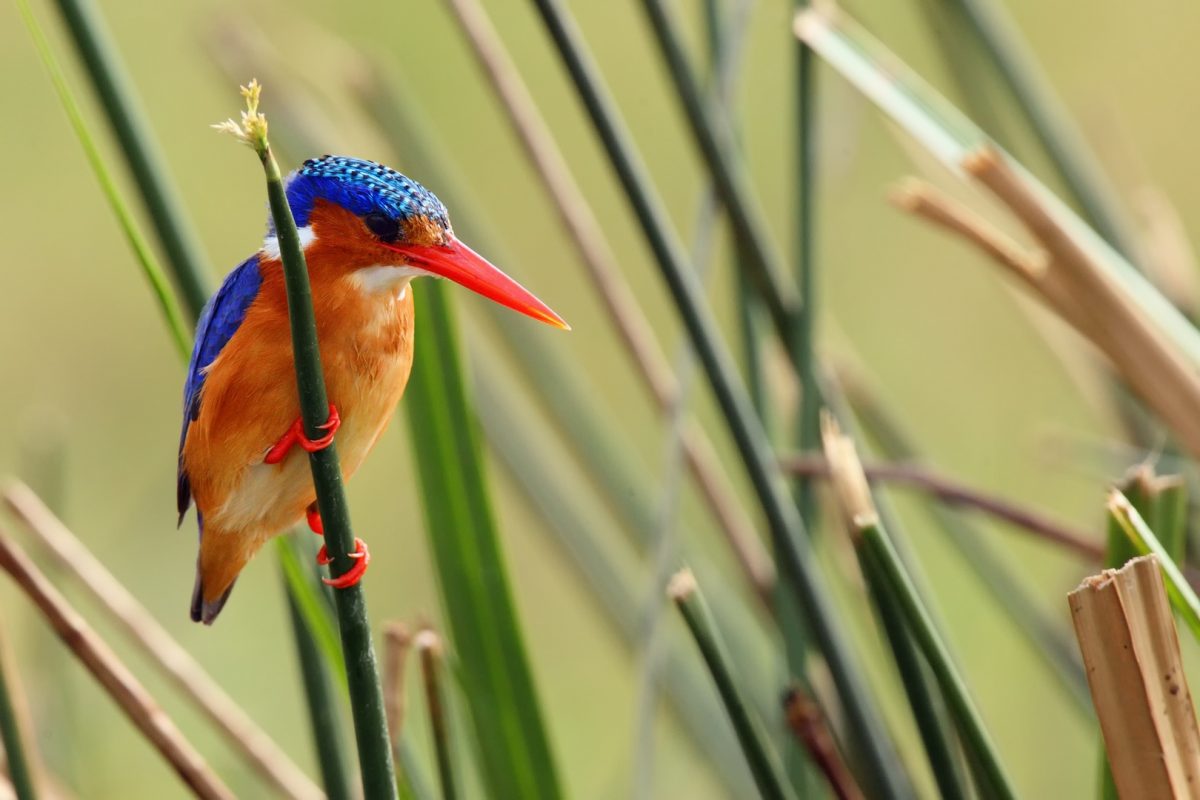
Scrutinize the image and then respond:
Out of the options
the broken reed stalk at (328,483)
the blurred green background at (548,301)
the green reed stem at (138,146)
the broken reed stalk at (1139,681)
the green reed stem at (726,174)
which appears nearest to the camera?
the broken reed stalk at (328,483)

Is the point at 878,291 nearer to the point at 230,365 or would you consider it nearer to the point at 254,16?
the point at 254,16

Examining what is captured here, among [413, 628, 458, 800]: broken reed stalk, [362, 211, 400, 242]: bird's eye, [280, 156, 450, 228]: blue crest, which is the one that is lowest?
[413, 628, 458, 800]: broken reed stalk

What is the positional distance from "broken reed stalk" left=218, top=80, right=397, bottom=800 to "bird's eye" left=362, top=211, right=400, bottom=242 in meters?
0.10

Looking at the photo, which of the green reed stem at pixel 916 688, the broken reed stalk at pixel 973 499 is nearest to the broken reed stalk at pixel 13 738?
the green reed stem at pixel 916 688

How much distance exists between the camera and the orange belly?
2.55 feet

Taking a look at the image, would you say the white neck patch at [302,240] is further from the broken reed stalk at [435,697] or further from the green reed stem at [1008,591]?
the green reed stem at [1008,591]

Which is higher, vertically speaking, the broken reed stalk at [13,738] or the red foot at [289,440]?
the red foot at [289,440]

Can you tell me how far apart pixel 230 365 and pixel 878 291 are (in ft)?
9.17

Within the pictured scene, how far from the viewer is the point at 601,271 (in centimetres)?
128

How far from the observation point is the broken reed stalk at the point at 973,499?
1.16 meters

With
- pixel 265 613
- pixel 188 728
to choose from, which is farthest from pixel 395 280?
pixel 265 613

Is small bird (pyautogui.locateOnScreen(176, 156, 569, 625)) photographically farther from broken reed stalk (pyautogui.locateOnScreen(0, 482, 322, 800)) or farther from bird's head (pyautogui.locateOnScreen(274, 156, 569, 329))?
broken reed stalk (pyautogui.locateOnScreen(0, 482, 322, 800))

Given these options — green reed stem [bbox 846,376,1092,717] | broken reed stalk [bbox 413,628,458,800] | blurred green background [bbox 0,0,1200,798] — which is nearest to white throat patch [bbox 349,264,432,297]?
broken reed stalk [bbox 413,628,458,800]

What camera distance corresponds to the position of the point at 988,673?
2918mm
